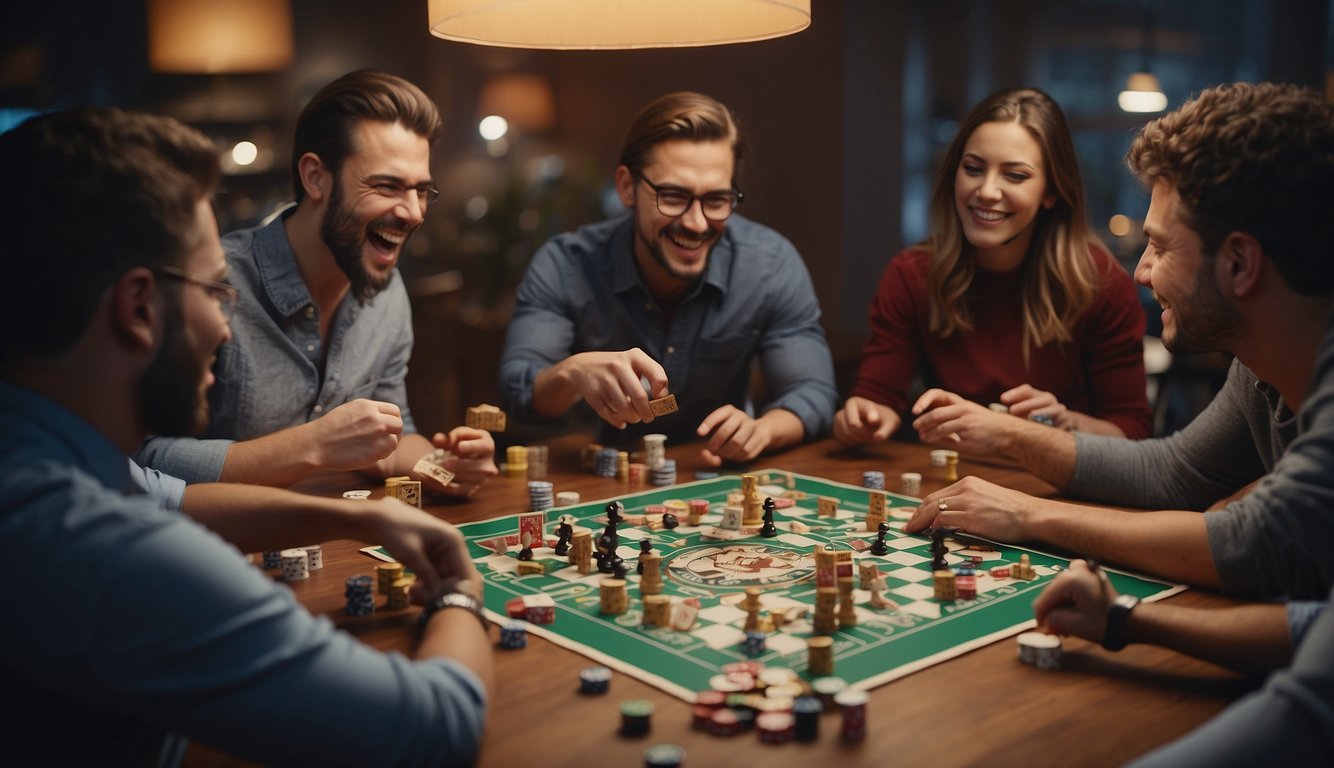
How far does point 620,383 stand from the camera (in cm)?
263

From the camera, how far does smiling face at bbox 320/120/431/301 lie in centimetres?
285

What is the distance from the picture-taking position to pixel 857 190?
5.64 meters

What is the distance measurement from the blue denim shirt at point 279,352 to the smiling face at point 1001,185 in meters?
1.70

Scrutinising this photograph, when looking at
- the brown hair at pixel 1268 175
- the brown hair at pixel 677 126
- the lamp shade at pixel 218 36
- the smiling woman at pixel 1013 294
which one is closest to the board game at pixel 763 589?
the brown hair at pixel 1268 175

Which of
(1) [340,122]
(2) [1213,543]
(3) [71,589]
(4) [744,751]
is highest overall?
(1) [340,122]

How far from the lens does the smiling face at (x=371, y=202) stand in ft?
9.35

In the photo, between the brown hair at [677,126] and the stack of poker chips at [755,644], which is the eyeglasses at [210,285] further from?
the brown hair at [677,126]

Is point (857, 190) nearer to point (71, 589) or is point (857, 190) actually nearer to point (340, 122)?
point (340, 122)

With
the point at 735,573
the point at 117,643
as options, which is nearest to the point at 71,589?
the point at 117,643

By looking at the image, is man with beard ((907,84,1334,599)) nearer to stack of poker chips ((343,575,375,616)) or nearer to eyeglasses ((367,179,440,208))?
stack of poker chips ((343,575,375,616))

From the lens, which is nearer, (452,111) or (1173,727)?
(1173,727)

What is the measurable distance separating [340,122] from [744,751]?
82.4 inches

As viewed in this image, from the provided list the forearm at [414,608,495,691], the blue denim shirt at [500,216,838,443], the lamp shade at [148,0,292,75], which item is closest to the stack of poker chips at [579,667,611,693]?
the forearm at [414,608,495,691]

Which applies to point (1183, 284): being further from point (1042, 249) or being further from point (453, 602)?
point (1042, 249)
